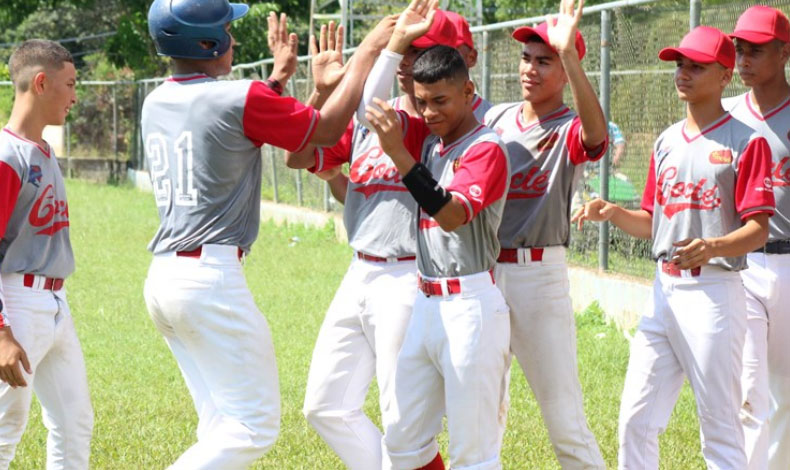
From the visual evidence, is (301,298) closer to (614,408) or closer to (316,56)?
(614,408)

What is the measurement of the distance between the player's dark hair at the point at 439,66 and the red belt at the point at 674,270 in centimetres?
126

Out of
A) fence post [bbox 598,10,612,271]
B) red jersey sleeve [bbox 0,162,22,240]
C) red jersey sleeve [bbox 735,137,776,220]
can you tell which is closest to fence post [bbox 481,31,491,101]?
fence post [bbox 598,10,612,271]

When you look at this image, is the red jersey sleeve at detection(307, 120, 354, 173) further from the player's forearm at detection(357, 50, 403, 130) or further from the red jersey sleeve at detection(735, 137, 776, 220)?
the red jersey sleeve at detection(735, 137, 776, 220)

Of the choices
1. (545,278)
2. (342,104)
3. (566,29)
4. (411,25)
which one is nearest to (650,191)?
(545,278)

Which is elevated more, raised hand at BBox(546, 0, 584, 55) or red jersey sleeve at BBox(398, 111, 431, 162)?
raised hand at BBox(546, 0, 584, 55)

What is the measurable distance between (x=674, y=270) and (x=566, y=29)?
1.18 metres

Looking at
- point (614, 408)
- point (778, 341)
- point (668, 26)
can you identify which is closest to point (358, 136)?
point (778, 341)

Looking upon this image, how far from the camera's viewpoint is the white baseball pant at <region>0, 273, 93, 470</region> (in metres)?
5.34

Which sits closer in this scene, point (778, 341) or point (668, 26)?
point (778, 341)

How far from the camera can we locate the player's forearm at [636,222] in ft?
19.5

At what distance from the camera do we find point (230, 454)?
5.14 metres

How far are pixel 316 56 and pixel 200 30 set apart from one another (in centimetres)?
73

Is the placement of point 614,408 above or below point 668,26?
below

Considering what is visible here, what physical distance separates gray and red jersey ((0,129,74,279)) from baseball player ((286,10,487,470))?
112 centimetres
